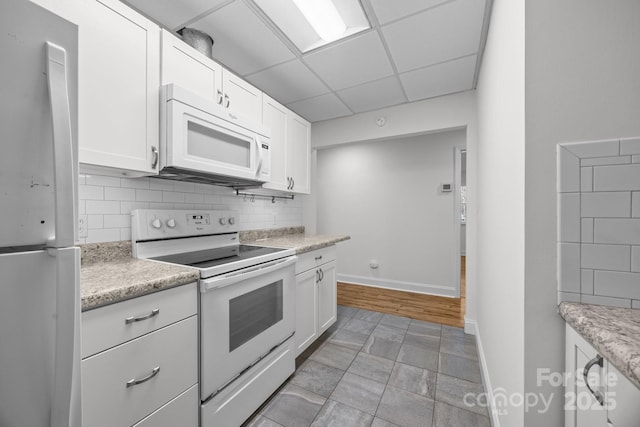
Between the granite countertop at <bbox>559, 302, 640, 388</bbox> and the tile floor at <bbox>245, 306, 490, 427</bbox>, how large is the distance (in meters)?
1.10

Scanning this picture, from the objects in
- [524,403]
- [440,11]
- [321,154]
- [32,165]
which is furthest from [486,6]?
[321,154]

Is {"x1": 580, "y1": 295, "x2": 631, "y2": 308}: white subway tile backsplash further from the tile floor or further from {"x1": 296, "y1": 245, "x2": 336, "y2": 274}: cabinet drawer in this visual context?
{"x1": 296, "y1": 245, "x2": 336, "y2": 274}: cabinet drawer

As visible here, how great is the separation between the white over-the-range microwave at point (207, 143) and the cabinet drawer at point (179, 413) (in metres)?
1.10

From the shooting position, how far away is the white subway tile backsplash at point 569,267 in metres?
0.77

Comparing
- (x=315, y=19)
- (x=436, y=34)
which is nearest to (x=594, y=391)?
(x=436, y=34)

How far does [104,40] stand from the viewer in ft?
3.74

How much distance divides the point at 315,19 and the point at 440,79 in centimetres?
128

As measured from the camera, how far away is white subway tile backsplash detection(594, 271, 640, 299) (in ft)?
2.38

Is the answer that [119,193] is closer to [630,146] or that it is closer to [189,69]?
[189,69]

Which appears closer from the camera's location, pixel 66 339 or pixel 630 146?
pixel 66 339

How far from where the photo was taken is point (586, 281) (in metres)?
0.76

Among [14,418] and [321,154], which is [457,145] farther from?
[14,418]

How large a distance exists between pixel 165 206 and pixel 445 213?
329cm

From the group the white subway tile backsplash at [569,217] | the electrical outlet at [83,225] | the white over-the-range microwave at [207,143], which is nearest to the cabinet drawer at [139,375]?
the electrical outlet at [83,225]
